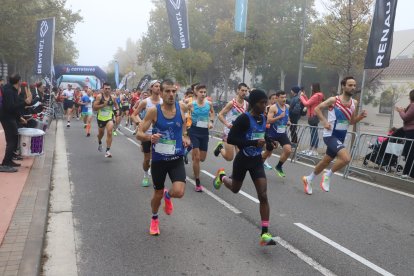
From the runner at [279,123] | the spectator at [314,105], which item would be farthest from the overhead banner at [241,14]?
the runner at [279,123]

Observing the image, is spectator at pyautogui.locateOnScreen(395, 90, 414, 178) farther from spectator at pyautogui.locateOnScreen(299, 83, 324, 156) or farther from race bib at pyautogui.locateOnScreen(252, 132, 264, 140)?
race bib at pyautogui.locateOnScreen(252, 132, 264, 140)

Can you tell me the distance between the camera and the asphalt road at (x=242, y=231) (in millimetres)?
4418

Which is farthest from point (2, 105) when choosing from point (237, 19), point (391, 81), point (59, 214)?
point (391, 81)

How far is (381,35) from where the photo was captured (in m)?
10.2

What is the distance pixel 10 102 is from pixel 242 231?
5.24 meters

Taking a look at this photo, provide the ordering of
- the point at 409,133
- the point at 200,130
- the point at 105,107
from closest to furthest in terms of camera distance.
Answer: the point at 200,130, the point at 409,133, the point at 105,107

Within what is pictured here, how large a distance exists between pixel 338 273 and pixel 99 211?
3.53 metres

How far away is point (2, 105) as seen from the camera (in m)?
8.14

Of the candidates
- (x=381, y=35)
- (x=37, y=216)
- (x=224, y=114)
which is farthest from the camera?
(x=381, y=35)

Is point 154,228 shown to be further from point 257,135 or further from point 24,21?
point 24,21

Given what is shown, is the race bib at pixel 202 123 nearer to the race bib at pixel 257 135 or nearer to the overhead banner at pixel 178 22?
the race bib at pixel 257 135

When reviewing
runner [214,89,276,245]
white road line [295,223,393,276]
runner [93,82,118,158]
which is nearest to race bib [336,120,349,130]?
white road line [295,223,393,276]

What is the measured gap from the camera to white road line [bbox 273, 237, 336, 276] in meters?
4.30

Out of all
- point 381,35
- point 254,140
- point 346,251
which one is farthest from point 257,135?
point 381,35
